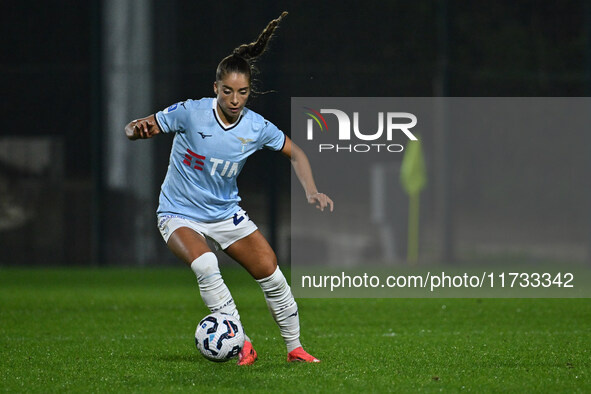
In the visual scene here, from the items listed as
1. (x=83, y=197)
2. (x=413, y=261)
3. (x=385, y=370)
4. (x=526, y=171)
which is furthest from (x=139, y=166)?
(x=385, y=370)

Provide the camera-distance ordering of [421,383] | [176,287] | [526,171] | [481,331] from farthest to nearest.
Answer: [526,171], [176,287], [481,331], [421,383]

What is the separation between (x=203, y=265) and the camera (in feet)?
21.2

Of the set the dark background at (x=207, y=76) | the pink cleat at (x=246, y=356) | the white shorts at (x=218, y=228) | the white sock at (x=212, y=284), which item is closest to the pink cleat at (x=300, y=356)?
the pink cleat at (x=246, y=356)

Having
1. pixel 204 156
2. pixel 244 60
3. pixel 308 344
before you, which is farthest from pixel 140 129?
pixel 308 344

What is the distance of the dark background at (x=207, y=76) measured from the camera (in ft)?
52.4

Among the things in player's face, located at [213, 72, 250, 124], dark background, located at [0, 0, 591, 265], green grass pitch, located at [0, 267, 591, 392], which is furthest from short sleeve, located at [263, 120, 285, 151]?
dark background, located at [0, 0, 591, 265]

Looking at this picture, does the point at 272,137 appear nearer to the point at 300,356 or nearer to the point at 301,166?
the point at 301,166

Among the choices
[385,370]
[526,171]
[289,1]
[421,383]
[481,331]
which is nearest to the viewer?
[421,383]

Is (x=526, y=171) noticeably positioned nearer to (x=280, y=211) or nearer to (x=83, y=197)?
(x=280, y=211)

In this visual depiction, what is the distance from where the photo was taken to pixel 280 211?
1603cm

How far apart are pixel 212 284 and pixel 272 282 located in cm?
Answer: 48

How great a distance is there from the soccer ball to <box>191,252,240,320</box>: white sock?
186 millimetres

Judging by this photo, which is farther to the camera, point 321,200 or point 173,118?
point 173,118

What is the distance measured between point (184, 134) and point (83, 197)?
9.87 meters
